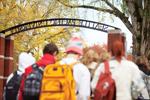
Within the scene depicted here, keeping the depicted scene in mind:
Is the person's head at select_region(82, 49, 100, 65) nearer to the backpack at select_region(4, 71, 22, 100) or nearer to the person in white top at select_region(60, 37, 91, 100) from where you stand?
the person in white top at select_region(60, 37, 91, 100)

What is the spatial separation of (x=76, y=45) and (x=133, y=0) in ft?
39.2

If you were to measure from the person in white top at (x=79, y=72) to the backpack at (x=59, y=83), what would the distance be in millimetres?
120

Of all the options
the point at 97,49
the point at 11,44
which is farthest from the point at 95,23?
the point at 97,49

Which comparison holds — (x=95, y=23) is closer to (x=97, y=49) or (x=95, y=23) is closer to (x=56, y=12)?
(x=97, y=49)

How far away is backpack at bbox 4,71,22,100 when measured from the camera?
38.2ft

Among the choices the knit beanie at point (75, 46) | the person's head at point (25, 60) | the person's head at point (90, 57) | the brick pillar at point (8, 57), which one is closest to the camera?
the knit beanie at point (75, 46)

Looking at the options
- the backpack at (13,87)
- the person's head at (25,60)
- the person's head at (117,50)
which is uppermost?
the person's head at (117,50)

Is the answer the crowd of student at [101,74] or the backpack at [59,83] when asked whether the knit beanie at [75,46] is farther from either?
the backpack at [59,83]

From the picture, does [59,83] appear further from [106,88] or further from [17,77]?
[17,77]

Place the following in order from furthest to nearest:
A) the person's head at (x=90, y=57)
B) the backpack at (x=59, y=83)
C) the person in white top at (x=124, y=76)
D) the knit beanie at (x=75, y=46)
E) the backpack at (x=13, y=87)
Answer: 1. the backpack at (x=13, y=87)
2. the person's head at (x=90, y=57)
3. the knit beanie at (x=75, y=46)
4. the backpack at (x=59, y=83)
5. the person in white top at (x=124, y=76)

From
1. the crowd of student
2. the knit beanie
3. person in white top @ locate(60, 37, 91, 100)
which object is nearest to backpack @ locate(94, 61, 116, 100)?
the crowd of student

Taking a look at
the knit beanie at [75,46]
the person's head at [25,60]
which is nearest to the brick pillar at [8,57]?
the person's head at [25,60]

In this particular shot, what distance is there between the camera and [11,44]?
2173 cm

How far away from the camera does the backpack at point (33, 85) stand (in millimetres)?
9573
